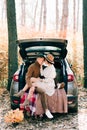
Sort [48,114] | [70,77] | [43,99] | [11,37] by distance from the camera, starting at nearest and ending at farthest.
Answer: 1. [43,99]
2. [48,114]
3. [70,77]
4. [11,37]

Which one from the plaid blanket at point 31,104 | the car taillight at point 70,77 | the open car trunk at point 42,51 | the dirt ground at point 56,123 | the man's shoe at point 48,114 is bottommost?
the dirt ground at point 56,123

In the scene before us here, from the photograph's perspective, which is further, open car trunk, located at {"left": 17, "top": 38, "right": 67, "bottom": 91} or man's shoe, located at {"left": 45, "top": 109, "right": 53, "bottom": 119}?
open car trunk, located at {"left": 17, "top": 38, "right": 67, "bottom": 91}

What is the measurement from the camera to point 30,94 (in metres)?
7.43

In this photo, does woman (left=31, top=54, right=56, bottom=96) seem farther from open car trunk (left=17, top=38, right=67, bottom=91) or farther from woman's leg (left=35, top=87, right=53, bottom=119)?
open car trunk (left=17, top=38, right=67, bottom=91)

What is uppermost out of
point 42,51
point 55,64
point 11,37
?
point 11,37

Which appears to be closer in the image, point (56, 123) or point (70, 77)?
point (56, 123)

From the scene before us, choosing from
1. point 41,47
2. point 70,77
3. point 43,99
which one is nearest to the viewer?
point 43,99

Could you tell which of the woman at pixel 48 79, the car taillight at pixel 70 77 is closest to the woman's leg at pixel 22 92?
the woman at pixel 48 79

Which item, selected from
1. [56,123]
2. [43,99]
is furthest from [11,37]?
[56,123]

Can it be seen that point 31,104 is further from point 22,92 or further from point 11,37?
point 11,37

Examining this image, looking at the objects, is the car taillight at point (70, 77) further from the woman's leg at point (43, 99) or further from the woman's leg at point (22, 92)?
the woman's leg at point (22, 92)

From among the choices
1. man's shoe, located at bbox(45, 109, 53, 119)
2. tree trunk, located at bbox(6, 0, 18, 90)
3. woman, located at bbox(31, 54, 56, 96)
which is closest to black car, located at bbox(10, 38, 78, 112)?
woman, located at bbox(31, 54, 56, 96)

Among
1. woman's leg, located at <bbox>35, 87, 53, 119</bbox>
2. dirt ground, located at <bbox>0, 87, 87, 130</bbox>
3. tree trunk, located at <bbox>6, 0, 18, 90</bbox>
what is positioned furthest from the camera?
tree trunk, located at <bbox>6, 0, 18, 90</bbox>

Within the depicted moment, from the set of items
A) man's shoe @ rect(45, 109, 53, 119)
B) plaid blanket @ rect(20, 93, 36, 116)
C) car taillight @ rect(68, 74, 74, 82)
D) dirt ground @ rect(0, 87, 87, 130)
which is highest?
car taillight @ rect(68, 74, 74, 82)
